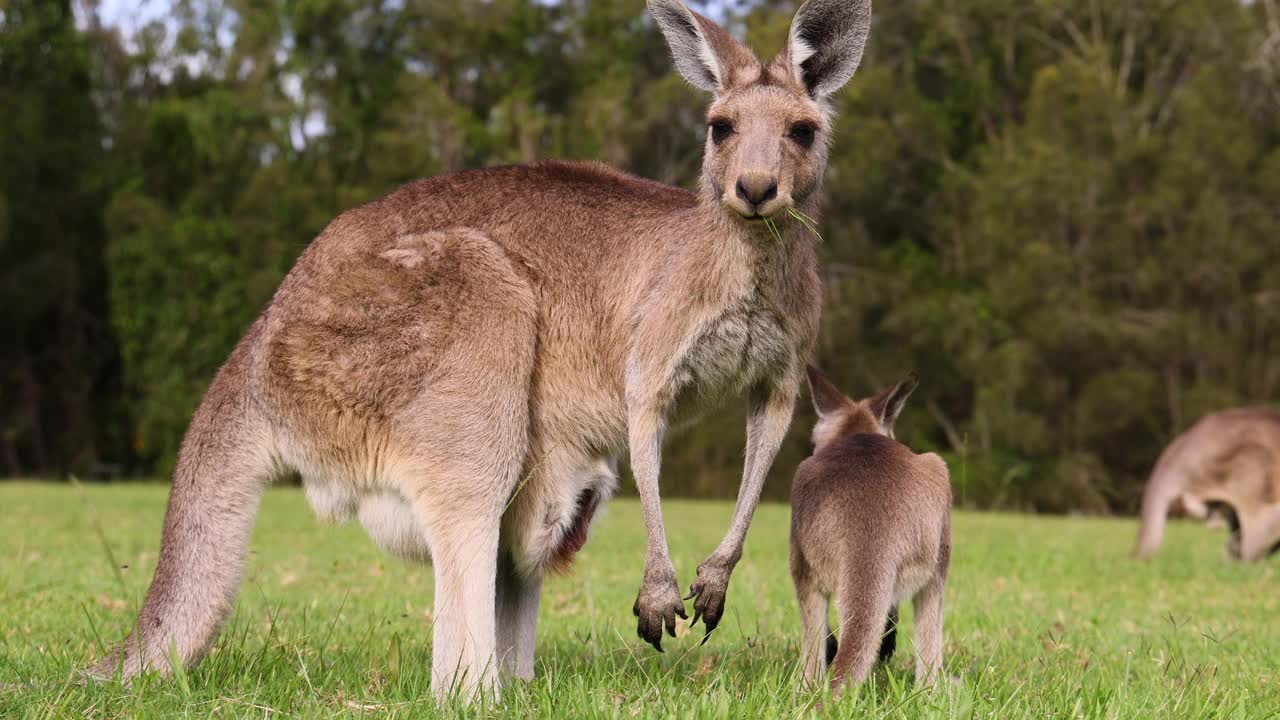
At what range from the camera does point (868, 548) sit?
364 cm

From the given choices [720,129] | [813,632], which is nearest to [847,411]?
[813,632]

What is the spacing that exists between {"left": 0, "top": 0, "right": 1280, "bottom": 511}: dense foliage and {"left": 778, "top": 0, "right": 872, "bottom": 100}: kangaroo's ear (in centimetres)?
1666

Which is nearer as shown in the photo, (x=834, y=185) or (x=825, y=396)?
(x=825, y=396)

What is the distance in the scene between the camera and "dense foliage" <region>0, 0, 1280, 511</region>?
2091 cm

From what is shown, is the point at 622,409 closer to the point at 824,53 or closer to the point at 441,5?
the point at 824,53

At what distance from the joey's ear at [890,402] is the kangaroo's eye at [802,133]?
3.79 feet

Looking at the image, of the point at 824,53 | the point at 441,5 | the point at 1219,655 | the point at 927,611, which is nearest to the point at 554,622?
the point at 927,611

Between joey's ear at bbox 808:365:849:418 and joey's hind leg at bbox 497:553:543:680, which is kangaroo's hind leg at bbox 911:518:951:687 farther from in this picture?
joey's hind leg at bbox 497:553:543:680

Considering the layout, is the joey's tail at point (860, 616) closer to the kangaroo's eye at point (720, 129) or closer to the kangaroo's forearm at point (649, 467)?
the kangaroo's forearm at point (649, 467)

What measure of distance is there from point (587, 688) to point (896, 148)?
2087 centimetres

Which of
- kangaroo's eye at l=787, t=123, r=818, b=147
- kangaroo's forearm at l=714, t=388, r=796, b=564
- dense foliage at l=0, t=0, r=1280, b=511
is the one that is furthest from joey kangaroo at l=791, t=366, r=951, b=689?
dense foliage at l=0, t=0, r=1280, b=511

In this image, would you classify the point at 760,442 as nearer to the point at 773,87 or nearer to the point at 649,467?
the point at 649,467

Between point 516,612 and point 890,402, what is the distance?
1.50 metres

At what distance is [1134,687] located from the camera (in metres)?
3.76
